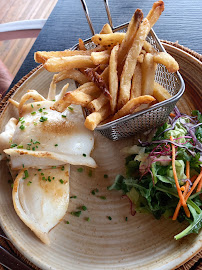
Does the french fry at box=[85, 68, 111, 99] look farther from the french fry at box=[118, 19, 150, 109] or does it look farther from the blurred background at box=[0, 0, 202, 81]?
the blurred background at box=[0, 0, 202, 81]

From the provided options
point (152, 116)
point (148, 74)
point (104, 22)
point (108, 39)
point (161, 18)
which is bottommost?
point (152, 116)

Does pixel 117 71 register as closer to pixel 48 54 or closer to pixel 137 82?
pixel 137 82

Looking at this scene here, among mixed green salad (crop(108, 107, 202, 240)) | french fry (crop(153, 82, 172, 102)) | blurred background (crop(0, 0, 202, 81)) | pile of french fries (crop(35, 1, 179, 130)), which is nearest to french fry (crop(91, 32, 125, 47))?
pile of french fries (crop(35, 1, 179, 130))

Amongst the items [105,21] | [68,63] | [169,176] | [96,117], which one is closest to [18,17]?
[105,21]

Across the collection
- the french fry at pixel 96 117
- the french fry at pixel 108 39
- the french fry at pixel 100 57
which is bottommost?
the french fry at pixel 96 117

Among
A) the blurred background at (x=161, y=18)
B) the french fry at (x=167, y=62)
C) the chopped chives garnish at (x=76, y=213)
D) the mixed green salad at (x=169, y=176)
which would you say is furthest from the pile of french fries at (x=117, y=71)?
the blurred background at (x=161, y=18)

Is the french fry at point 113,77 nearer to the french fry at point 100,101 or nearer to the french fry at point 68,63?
the french fry at point 100,101

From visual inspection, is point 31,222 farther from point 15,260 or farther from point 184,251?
point 184,251
